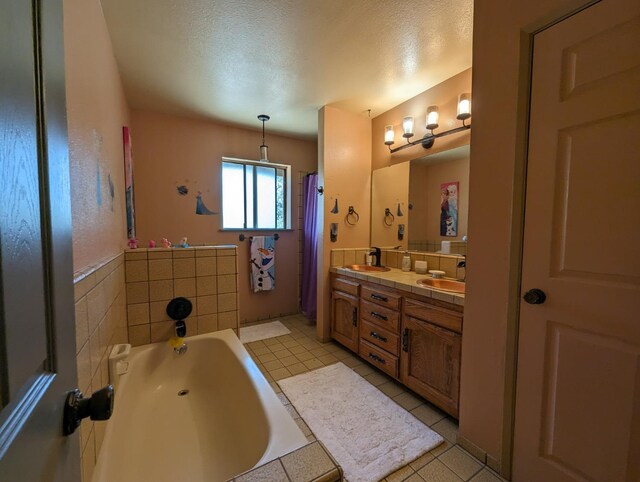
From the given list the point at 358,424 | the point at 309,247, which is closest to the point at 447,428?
the point at 358,424

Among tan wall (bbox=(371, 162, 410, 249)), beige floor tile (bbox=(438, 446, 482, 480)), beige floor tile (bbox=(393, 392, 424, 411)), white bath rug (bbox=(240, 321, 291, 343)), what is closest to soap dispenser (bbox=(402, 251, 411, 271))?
tan wall (bbox=(371, 162, 410, 249))

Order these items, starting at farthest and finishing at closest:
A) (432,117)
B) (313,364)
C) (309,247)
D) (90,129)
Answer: (309,247) → (313,364) → (432,117) → (90,129)

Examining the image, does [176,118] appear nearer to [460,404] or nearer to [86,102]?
[86,102]

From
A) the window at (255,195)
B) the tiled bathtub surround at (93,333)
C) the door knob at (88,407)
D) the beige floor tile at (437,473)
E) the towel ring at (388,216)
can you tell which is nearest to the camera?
the door knob at (88,407)

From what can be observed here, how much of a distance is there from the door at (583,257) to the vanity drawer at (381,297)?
86cm

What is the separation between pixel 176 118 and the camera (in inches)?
116

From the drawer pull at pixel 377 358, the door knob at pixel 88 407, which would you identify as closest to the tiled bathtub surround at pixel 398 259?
the drawer pull at pixel 377 358

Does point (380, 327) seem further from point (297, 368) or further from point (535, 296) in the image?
point (535, 296)

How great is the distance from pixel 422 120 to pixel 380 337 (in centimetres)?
200

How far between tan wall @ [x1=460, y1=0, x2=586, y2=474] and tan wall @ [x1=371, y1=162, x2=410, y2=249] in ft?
4.14

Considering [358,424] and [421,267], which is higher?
[421,267]

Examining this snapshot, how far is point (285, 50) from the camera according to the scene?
1.85m

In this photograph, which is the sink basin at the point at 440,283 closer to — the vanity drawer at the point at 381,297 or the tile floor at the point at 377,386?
the vanity drawer at the point at 381,297

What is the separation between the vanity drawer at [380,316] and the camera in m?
2.01
